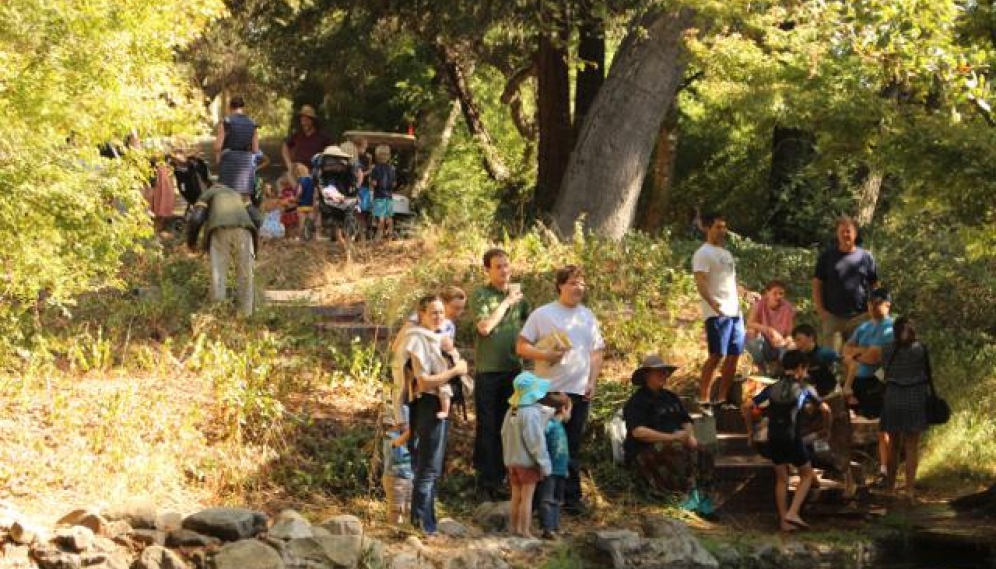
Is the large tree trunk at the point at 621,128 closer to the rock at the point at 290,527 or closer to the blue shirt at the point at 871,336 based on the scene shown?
the blue shirt at the point at 871,336

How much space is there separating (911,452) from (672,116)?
15.8m

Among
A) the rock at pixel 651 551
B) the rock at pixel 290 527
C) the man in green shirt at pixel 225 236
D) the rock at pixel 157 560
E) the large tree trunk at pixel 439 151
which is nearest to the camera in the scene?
the rock at pixel 157 560

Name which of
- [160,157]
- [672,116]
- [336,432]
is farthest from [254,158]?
[672,116]

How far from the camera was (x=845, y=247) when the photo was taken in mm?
13992

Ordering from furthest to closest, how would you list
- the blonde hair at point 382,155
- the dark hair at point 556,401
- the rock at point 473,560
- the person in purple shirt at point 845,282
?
1. the blonde hair at point 382,155
2. the person in purple shirt at point 845,282
3. the dark hair at point 556,401
4. the rock at point 473,560

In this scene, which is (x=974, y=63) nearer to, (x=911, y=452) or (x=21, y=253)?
(x=911, y=452)

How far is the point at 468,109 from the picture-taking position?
2634cm

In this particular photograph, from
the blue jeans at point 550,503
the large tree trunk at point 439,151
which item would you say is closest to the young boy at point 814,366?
the blue jeans at point 550,503

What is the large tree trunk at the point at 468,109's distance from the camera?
25188mm

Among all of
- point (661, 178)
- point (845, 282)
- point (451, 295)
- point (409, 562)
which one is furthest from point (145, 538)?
point (661, 178)

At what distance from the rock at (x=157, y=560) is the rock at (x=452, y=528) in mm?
1897

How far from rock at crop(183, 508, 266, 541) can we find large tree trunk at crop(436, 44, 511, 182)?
48.7 feet

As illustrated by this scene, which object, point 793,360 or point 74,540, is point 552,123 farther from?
point 74,540

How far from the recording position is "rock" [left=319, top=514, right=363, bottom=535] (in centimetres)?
1048
